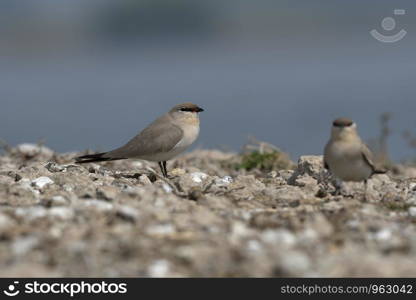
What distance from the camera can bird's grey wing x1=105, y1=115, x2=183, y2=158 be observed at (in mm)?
8492

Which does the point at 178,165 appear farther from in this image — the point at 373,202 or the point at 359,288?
the point at 359,288

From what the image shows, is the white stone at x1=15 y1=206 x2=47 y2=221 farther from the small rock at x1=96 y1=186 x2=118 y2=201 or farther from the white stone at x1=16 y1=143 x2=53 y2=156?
the white stone at x1=16 y1=143 x2=53 y2=156

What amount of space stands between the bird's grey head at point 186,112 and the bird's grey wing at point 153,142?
204mm

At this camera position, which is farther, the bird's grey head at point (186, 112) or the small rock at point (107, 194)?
the bird's grey head at point (186, 112)

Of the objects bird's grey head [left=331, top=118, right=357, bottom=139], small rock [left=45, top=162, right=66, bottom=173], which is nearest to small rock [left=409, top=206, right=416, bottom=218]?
bird's grey head [left=331, top=118, right=357, bottom=139]

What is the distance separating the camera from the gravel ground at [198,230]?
4.36 metres

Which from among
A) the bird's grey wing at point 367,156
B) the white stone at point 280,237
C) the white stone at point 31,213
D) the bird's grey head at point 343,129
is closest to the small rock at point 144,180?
the bird's grey head at point 343,129

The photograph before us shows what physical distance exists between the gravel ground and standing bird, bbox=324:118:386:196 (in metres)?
0.22

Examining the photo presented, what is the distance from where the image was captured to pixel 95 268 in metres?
4.34

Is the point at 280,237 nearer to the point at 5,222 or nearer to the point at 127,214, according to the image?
the point at 127,214

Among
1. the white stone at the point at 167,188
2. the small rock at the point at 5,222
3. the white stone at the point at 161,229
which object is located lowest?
the white stone at the point at 161,229

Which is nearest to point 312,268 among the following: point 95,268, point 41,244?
point 95,268

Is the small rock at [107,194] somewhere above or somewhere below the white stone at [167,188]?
below

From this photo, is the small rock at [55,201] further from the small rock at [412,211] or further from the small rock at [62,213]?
the small rock at [412,211]
